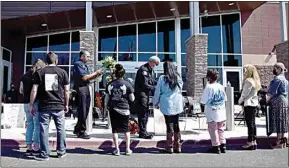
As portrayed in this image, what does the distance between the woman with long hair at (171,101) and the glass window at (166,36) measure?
1140 centimetres

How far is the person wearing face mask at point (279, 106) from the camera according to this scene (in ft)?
20.5

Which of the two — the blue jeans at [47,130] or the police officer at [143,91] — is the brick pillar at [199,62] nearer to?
the police officer at [143,91]

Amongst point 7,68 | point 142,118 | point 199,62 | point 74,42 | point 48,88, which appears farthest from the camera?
point 74,42

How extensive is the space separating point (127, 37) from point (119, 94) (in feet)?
39.1

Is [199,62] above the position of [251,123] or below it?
above

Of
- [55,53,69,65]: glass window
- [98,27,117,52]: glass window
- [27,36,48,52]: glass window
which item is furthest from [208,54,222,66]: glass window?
[27,36,48,52]: glass window

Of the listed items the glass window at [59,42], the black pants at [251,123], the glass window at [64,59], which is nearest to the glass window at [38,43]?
the glass window at [59,42]

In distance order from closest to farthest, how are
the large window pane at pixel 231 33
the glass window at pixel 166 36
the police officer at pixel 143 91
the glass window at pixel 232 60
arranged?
1. the police officer at pixel 143 91
2. the glass window at pixel 166 36
3. the glass window at pixel 232 60
4. the large window pane at pixel 231 33

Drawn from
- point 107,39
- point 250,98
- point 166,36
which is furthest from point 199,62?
point 250,98

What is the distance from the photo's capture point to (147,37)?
17312 mm

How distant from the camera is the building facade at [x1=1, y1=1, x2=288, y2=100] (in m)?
16.6

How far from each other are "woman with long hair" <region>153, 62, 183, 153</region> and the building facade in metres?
10.1

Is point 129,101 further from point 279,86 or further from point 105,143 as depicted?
Result: point 279,86

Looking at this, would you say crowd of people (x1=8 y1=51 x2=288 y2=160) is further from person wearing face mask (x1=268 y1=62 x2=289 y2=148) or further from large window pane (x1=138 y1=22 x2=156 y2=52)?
large window pane (x1=138 y1=22 x2=156 y2=52)
